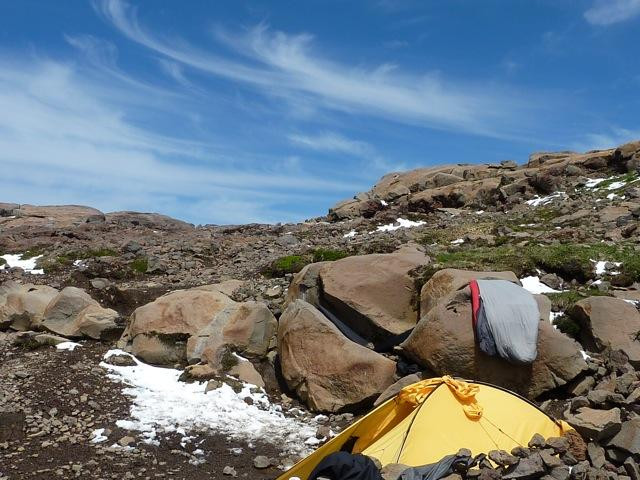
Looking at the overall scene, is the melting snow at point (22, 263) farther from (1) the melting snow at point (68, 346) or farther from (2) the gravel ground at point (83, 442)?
(2) the gravel ground at point (83, 442)

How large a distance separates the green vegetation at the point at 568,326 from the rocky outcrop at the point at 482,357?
1092 millimetres

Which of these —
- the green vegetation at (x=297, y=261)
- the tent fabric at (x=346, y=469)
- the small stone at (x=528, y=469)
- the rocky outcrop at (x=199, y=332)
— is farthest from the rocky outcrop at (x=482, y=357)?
the green vegetation at (x=297, y=261)

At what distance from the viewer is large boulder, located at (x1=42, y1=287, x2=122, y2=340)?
Result: 1633 centimetres

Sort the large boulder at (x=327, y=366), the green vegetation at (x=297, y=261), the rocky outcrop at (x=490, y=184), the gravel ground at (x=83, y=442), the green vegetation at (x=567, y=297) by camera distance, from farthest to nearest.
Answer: the rocky outcrop at (x=490, y=184)
the green vegetation at (x=297, y=261)
the green vegetation at (x=567, y=297)
the large boulder at (x=327, y=366)
the gravel ground at (x=83, y=442)

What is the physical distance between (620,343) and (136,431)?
10.6m

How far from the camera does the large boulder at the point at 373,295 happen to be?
1538 cm

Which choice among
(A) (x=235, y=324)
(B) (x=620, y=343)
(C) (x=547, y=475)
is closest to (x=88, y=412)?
(A) (x=235, y=324)

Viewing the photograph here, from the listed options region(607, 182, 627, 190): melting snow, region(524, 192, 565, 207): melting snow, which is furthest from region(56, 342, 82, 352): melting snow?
region(607, 182, 627, 190): melting snow

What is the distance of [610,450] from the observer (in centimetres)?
850

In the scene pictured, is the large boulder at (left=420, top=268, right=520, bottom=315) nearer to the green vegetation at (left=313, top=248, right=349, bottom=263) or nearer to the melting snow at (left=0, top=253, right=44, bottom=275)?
the green vegetation at (left=313, top=248, right=349, bottom=263)

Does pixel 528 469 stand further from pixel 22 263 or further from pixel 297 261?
pixel 22 263

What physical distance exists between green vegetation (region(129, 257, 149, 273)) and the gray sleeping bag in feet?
64.8

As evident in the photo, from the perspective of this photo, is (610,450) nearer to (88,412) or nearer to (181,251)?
(88,412)

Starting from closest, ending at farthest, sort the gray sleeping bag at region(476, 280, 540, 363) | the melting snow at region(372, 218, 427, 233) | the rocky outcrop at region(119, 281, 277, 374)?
the gray sleeping bag at region(476, 280, 540, 363), the rocky outcrop at region(119, 281, 277, 374), the melting snow at region(372, 218, 427, 233)
